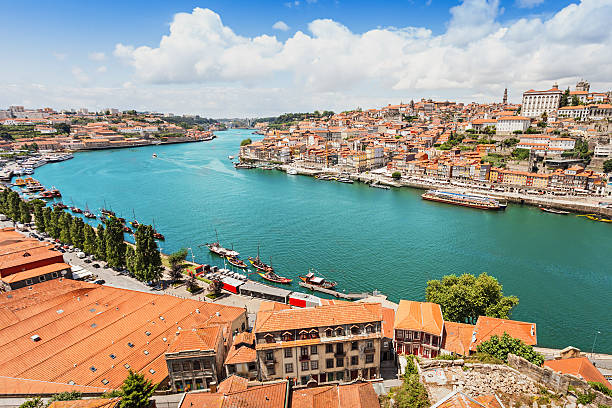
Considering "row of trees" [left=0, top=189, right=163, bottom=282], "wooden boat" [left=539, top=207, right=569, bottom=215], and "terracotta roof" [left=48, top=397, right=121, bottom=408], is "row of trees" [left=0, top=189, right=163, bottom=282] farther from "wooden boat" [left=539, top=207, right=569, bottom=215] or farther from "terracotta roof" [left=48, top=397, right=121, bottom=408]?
"wooden boat" [left=539, top=207, right=569, bottom=215]

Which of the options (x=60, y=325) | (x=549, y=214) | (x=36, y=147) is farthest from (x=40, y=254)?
(x=36, y=147)

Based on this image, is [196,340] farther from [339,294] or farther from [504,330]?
[504,330]

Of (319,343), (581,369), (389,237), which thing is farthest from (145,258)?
(581,369)

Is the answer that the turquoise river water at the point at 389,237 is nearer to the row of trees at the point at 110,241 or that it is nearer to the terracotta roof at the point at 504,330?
the terracotta roof at the point at 504,330

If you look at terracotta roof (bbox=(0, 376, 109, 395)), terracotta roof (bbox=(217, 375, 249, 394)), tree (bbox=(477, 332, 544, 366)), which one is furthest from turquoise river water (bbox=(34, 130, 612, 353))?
terracotta roof (bbox=(0, 376, 109, 395))

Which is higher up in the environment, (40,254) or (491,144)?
(491,144)

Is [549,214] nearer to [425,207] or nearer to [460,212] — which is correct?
[460,212]

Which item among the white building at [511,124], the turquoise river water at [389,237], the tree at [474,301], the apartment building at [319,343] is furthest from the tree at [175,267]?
the white building at [511,124]
